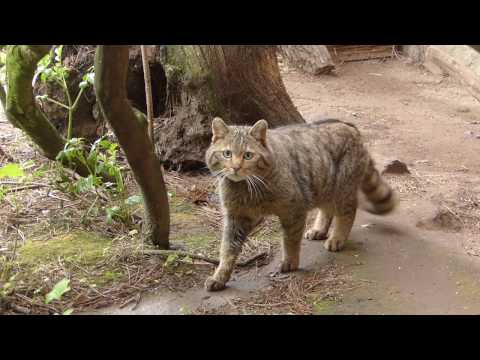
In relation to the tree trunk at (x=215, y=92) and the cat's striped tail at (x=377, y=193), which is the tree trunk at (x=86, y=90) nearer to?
the tree trunk at (x=215, y=92)

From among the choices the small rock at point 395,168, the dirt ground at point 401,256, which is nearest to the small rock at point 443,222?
the dirt ground at point 401,256

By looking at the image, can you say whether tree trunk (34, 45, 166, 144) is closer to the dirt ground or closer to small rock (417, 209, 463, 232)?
the dirt ground

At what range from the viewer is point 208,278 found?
465 cm

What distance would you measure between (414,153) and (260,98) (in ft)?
7.65

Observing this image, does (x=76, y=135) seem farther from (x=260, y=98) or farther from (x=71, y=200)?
(x=260, y=98)

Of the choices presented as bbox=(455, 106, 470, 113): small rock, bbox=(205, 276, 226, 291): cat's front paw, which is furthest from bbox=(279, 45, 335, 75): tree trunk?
bbox=(205, 276, 226, 291): cat's front paw

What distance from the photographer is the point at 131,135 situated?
13.9 feet

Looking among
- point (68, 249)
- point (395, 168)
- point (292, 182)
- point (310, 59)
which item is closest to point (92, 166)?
point (68, 249)

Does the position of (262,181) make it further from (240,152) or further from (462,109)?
(462,109)

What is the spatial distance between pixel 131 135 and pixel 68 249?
133 centimetres

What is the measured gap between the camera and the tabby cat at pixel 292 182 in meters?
4.58

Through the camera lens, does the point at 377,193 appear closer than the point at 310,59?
Yes

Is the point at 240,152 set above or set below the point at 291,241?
above

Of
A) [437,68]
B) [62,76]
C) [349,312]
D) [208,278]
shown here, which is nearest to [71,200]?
[62,76]
